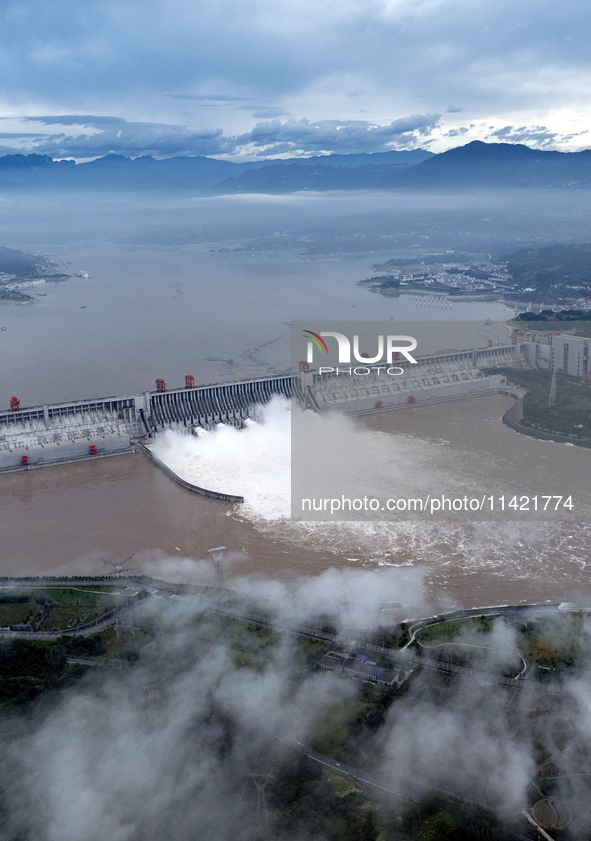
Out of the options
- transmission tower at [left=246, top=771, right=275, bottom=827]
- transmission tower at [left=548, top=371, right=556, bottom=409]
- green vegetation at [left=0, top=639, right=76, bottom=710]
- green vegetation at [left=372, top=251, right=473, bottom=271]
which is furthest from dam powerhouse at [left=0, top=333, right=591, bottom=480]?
green vegetation at [left=372, top=251, right=473, bottom=271]

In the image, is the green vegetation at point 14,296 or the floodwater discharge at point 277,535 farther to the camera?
the green vegetation at point 14,296

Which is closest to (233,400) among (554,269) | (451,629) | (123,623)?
(123,623)

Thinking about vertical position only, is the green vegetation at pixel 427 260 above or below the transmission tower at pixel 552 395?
above

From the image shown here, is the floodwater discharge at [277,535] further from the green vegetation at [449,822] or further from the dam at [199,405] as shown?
the green vegetation at [449,822]

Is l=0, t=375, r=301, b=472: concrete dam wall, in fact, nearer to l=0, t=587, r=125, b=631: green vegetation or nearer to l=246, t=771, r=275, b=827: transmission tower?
l=0, t=587, r=125, b=631: green vegetation

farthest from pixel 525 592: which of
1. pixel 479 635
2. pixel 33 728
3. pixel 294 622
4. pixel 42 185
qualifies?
pixel 42 185

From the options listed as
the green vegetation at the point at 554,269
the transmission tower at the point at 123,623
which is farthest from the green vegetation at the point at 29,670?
the green vegetation at the point at 554,269

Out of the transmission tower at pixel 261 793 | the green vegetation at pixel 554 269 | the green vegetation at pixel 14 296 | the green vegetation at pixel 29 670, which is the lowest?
the transmission tower at pixel 261 793
